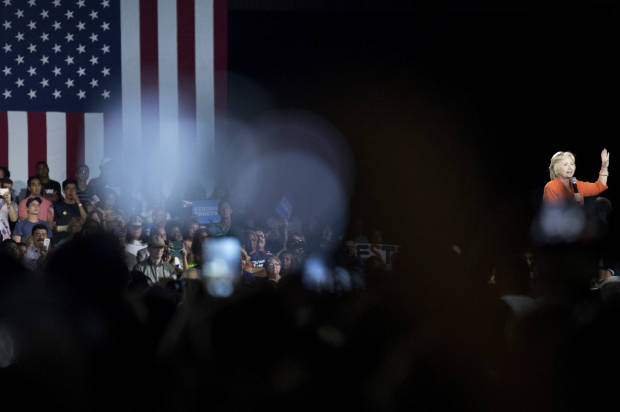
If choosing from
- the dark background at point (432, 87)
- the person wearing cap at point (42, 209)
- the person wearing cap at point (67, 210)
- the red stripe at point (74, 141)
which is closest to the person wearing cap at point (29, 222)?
the person wearing cap at point (42, 209)

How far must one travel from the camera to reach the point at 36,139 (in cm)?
989

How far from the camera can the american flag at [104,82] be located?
32.5ft

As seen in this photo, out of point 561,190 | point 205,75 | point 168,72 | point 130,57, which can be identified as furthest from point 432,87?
point 561,190

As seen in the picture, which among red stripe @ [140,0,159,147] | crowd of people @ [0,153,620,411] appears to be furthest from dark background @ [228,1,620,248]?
crowd of people @ [0,153,620,411]

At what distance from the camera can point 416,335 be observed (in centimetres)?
217

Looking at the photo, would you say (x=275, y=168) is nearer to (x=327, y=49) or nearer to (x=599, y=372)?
(x=327, y=49)

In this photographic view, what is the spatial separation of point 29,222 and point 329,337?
6.24 m

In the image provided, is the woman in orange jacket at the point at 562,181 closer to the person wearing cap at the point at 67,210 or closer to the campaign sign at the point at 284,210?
the campaign sign at the point at 284,210

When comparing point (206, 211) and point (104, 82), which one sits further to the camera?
point (104, 82)

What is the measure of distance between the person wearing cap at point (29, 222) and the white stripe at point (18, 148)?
2.17 meters

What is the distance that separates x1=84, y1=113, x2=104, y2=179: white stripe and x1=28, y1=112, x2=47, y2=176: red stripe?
1.95ft

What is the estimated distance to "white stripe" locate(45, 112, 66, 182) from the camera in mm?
9922

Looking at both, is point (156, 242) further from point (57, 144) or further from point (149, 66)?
point (149, 66)

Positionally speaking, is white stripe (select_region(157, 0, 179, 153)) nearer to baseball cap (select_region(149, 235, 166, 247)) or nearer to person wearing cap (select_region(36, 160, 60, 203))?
person wearing cap (select_region(36, 160, 60, 203))
